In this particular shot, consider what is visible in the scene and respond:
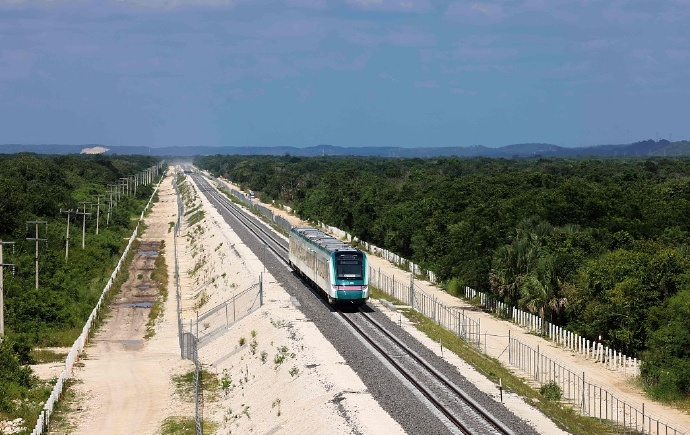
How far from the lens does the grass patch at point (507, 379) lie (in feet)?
82.2

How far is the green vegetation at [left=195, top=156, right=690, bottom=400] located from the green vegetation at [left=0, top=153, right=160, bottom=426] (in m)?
22.2

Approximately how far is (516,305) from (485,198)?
2440 centimetres

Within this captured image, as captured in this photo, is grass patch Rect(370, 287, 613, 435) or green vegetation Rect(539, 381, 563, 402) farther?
green vegetation Rect(539, 381, 563, 402)

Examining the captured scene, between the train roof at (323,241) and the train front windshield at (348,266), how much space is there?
521 mm

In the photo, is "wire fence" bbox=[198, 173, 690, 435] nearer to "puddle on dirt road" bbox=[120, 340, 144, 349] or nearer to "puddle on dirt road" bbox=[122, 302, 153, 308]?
"puddle on dirt road" bbox=[120, 340, 144, 349]

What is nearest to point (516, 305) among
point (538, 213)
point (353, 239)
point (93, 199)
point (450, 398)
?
point (538, 213)

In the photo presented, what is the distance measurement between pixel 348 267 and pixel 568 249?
40.1 feet

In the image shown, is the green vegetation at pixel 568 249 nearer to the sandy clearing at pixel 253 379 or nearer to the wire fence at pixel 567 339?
the wire fence at pixel 567 339

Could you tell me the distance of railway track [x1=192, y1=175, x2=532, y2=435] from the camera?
77.0ft

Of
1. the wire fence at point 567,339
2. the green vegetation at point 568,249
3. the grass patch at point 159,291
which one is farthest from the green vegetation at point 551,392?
the grass patch at point 159,291

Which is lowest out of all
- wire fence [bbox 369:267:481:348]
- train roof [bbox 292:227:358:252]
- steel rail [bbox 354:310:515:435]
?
wire fence [bbox 369:267:481:348]

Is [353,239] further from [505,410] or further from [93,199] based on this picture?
[505,410]

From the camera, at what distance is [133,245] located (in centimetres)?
8719

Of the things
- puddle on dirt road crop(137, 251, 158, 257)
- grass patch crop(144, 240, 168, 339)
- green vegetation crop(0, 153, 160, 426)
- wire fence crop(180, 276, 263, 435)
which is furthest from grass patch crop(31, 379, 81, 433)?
puddle on dirt road crop(137, 251, 158, 257)
